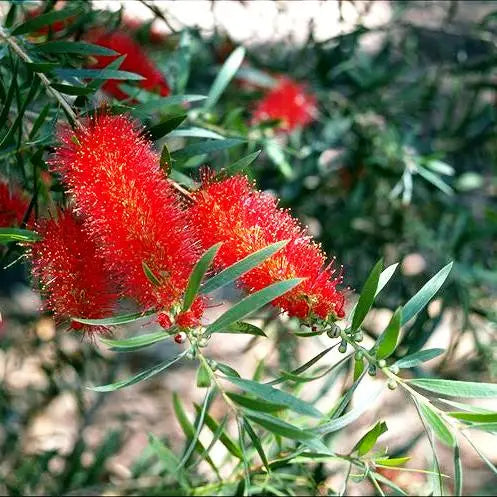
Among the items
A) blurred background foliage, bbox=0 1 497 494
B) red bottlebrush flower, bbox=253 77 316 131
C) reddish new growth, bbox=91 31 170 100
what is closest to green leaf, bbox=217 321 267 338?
reddish new growth, bbox=91 31 170 100

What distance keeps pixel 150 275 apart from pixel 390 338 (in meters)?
0.26

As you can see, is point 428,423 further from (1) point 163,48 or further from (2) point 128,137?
(1) point 163,48

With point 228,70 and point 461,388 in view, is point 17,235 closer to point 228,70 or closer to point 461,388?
point 461,388

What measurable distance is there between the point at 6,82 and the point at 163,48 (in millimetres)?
814

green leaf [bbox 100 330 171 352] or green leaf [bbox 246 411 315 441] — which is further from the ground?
green leaf [bbox 100 330 171 352]

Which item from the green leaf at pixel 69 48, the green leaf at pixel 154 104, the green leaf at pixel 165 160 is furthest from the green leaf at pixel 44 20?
the green leaf at pixel 165 160

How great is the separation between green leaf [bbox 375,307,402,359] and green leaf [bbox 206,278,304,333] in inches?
4.2

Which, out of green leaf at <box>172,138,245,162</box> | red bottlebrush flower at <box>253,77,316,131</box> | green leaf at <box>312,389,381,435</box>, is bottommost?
red bottlebrush flower at <box>253,77,316,131</box>

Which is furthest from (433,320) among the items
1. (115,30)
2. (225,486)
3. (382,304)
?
(115,30)

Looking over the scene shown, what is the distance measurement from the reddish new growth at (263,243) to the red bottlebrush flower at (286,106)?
38.7 inches

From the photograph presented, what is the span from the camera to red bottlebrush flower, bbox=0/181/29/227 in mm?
1177

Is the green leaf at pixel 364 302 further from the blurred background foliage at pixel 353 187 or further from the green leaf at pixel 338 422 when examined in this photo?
the blurred background foliage at pixel 353 187

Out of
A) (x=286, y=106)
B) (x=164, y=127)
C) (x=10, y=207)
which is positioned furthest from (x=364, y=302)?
(x=286, y=106)

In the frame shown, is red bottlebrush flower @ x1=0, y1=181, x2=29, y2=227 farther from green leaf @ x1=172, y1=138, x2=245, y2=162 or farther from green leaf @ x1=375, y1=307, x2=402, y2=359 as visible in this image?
green leaf @ x1=375, y1=307, x2=402, y2=359
